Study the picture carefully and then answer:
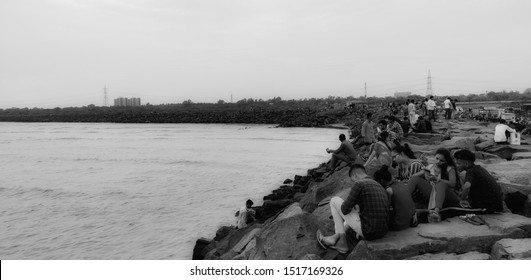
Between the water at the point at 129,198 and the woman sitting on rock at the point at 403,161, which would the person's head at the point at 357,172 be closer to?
the woman sitting on rock at the point at 403,161

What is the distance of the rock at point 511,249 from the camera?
450cm

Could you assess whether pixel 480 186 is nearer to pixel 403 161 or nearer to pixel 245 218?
pixel 403 161

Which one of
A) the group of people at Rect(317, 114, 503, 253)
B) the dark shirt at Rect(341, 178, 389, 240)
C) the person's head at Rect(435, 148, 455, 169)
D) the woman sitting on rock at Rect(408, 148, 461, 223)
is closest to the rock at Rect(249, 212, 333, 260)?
the group of people at Rect(317, 114, 503, 253)

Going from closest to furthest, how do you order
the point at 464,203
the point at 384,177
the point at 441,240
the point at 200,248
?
the point at 441,240 → the point at 384,177 → the point at 464,203 → the point at 200,248

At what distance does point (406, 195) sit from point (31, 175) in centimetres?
1915

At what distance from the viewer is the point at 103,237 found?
10109mm

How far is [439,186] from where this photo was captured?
6004 millimetres

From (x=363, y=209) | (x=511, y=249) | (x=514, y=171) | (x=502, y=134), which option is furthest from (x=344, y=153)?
(x=511, y=249)

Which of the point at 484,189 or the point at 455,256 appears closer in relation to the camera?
the point at 455,256

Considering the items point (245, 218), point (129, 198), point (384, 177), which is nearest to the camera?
point (384, 177)

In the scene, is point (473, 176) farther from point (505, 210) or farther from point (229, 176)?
point (229, 176)

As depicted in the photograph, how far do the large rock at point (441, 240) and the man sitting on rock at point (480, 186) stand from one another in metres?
0.36

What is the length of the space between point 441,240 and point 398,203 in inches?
26.6
